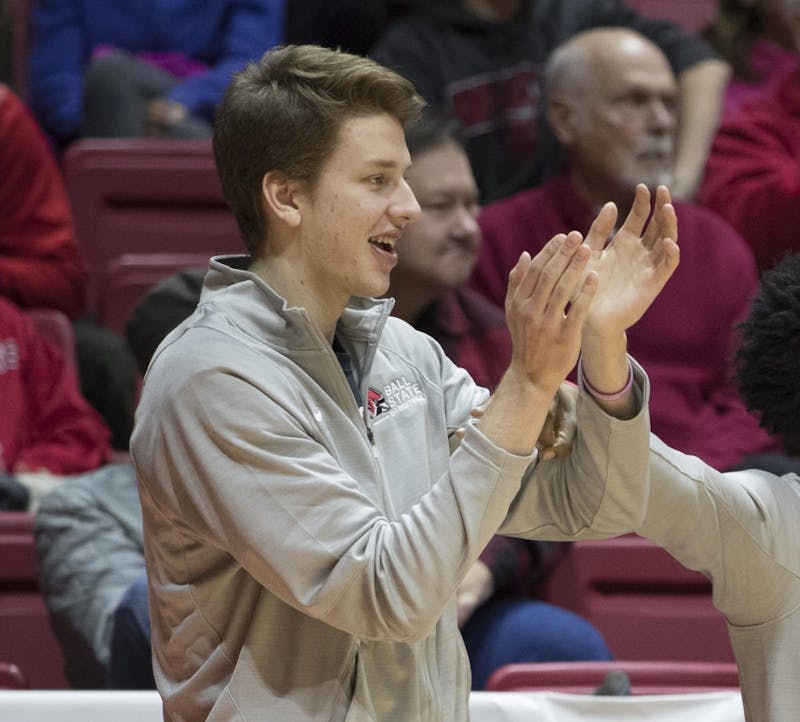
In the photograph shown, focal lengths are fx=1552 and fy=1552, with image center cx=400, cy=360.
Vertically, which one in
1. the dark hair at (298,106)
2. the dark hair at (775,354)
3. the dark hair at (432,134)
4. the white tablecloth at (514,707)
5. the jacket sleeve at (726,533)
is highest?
the dark hair at (298,106)

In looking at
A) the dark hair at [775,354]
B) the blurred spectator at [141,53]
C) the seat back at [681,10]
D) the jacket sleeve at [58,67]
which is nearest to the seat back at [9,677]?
the dark hair at [775,354]

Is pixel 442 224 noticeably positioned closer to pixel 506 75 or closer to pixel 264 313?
pixel 506 75

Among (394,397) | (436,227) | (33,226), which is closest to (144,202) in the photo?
(33,226)

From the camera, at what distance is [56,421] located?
11.7 ft

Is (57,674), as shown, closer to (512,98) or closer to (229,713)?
(229,713)

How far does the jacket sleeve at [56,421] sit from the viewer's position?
350 centimetres

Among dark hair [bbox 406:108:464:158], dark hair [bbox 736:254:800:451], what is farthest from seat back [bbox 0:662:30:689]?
dark hair [bbox 406:108:464:158]

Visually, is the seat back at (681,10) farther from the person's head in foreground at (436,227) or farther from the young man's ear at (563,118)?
the person's head in foreground at (436,227)

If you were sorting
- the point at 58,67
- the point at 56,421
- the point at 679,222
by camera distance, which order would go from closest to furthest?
the point at 56,421
the point at 679,222
the point at 58,67

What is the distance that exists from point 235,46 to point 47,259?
1.04 metres

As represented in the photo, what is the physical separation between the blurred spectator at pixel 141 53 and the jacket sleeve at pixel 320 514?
9.95ft

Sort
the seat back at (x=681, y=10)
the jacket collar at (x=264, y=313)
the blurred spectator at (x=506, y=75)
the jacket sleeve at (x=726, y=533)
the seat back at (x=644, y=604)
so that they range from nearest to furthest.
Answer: the jacket collar at (x=264, y=313) → the jacket sleeve at (x=726, y=533) → the seat back at (x=644, y=604) → the blurred spectator at (x=506, y=75) → the seat back at (x=681, y=10)

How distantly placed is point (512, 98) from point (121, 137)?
1.17 metres

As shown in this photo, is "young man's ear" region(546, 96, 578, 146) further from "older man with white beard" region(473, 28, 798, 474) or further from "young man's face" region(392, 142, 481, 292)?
"young man's face" region(392, 142, 481, 292)
